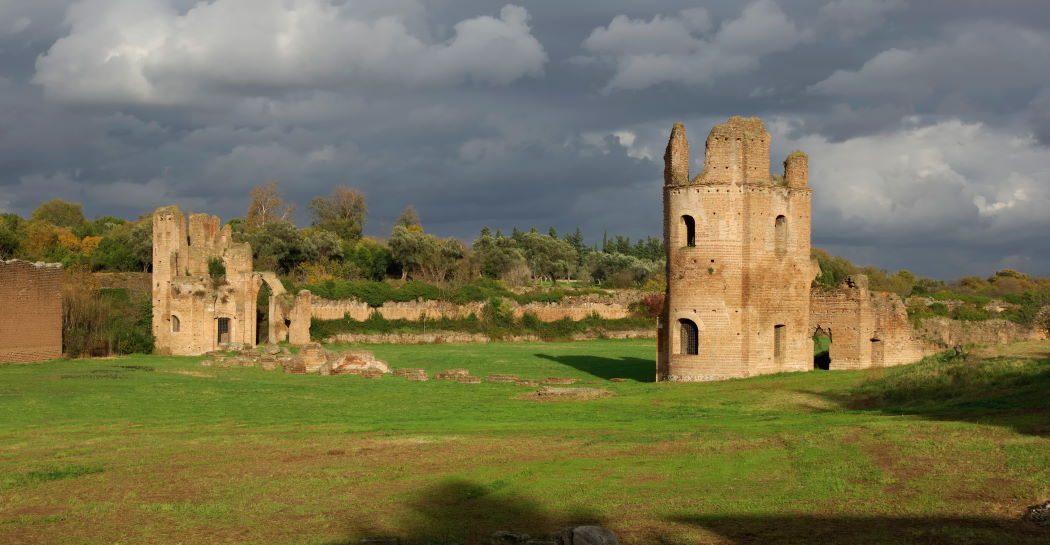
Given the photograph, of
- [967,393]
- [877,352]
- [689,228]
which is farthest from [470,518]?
[877,352]

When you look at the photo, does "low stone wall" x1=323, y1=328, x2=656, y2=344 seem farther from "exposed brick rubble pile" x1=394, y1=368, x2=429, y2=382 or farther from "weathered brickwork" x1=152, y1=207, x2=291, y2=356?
"exposed brick rubble pile" x1=394, y1=368, x2=429, y2=382

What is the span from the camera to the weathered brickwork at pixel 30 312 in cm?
3672

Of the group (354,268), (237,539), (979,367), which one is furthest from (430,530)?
(354,268)

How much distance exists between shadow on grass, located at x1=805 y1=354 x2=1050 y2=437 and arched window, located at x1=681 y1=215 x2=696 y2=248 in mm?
7687

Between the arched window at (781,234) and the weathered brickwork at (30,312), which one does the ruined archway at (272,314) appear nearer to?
the weathered brickwork at (30,312)

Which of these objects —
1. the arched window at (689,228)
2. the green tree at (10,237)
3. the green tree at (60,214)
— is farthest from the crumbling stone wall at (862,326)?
the green tree at (60,214)

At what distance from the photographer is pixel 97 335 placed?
138 feet

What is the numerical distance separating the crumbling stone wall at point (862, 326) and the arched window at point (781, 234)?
1913 mm

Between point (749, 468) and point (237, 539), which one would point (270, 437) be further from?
point (749, 468)

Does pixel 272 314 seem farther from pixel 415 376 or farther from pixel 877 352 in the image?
pixel 877 352

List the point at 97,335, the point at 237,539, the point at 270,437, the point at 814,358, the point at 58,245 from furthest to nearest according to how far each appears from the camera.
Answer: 1. the point at 58,245
2. the point at 97,335
3. the point at 814,358
4. the point at 270,437
5. the point at 237,539

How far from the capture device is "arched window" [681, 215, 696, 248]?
31.5m

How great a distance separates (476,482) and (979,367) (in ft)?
45.1

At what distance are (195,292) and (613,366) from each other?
19545mm
